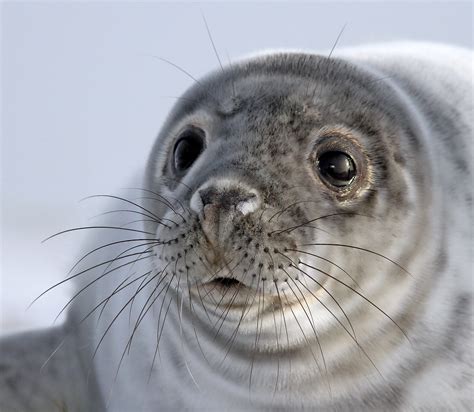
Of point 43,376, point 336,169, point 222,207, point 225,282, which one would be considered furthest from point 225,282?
point 43,376

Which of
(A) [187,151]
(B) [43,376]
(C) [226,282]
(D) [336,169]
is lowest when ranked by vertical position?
(B) [43,376]

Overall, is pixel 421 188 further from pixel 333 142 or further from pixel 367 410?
pixel 367 410

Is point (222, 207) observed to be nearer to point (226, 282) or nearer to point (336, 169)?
Result: point (226, 282)

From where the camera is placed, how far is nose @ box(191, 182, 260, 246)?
2230 mm

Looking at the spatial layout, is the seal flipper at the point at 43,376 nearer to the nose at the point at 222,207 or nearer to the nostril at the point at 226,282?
the nostril at the point at 226,282

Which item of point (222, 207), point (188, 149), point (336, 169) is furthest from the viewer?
point (188, 149)

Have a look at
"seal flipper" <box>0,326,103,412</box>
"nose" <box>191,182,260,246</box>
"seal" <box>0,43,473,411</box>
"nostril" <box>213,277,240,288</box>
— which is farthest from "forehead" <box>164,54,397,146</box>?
"seal flipper" <box>0,326,103,412</box>

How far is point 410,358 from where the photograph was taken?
8.53 feet

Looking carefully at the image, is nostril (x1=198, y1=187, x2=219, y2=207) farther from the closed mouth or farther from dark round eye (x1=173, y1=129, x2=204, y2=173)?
dark round eye (x1=173, y1=129, x2=204, y2=173)

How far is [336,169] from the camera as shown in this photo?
247 cm

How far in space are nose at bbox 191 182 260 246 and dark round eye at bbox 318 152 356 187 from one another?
27cm

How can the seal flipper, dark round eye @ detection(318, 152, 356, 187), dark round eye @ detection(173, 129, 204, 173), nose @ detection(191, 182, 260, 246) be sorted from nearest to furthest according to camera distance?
1. nose @ detection(191, 182, 260, 246)
2. dark round eye @ detection(318, 152, 356, 187)
3. dark round eye @ detection(173, 129, 204, 173)
4. the seal flipper

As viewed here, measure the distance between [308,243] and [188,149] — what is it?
1.74ft

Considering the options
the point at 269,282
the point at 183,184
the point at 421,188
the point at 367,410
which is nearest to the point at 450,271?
the point at 421,188
